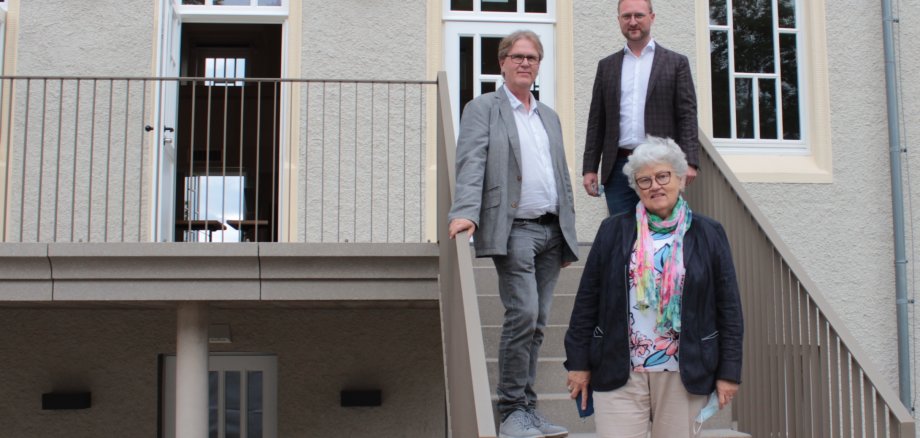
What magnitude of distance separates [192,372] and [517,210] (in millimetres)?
3105

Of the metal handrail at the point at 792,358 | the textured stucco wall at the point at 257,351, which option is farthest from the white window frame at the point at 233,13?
the metal handrail at the point at 792,358

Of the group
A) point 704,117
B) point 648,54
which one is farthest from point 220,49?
point 648,54

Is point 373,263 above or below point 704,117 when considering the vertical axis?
below

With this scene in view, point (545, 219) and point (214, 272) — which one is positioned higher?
point (545, 219)

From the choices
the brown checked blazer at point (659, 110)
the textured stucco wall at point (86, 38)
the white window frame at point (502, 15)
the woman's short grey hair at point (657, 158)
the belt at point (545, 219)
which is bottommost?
the belt at point (545, 219)

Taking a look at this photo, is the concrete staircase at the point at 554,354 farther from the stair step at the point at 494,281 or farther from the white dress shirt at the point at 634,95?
the white dress shirt at the point at 634,95

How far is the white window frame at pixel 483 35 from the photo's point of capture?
293 inches

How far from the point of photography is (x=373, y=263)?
18.9 ft

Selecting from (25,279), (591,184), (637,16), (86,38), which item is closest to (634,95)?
(637,16)

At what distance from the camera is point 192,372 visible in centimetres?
616

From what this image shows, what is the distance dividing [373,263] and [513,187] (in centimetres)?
205

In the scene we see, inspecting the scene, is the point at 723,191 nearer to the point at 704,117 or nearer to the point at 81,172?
the point at 704,117

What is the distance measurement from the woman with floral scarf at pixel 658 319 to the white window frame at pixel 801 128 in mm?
4485

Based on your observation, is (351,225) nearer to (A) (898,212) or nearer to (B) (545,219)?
(B) (545,219)
